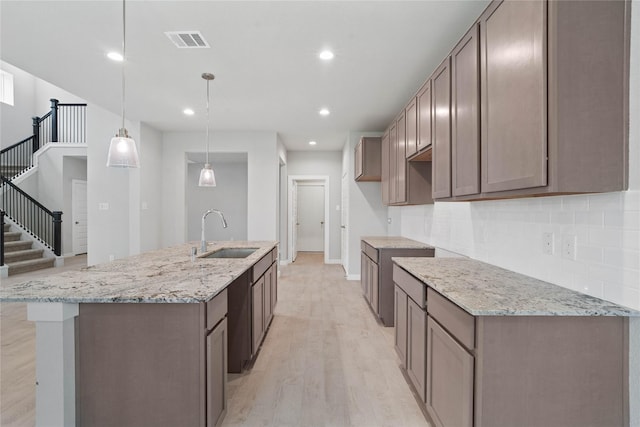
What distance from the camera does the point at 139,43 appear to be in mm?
2799

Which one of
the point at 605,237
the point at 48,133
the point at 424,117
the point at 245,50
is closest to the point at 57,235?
the point at 48,133

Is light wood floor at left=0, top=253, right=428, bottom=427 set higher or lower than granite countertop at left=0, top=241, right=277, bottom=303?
lower

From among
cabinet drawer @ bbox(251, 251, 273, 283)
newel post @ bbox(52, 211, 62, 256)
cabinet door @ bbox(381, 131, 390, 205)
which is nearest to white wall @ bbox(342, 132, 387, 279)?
cabinet door @ bbox(381, 131, 390, 205)

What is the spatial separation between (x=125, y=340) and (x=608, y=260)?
2.26m

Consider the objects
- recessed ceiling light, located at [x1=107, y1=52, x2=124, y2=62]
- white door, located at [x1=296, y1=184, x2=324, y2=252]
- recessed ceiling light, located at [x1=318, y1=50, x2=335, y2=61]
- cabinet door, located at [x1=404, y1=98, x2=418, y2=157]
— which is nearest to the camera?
recessed ceiling light, located at [x1=318, y1=50, x2=335, y2=61]

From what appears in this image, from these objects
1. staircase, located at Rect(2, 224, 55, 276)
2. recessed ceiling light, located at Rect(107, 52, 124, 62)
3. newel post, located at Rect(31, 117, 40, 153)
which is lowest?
staircase, located at Rect(2, 224, 55, 276)

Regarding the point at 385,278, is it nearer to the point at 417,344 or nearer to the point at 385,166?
the point at 417,344

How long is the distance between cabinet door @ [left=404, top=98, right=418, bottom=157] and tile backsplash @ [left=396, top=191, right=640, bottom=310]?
0.88 meters

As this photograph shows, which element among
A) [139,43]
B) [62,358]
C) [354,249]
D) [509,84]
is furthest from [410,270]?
[354,249]

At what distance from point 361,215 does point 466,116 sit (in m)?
3.77

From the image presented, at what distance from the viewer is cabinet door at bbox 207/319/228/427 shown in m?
1.59

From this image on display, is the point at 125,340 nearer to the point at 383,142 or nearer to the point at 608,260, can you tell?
the point at 608,260

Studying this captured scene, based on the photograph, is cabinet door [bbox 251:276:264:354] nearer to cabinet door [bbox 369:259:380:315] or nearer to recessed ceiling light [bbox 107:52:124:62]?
cabinet door [bbox 369:259:380:315]

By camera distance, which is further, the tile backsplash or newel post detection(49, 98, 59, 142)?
newel post detection(49, 98, 59, 142)
